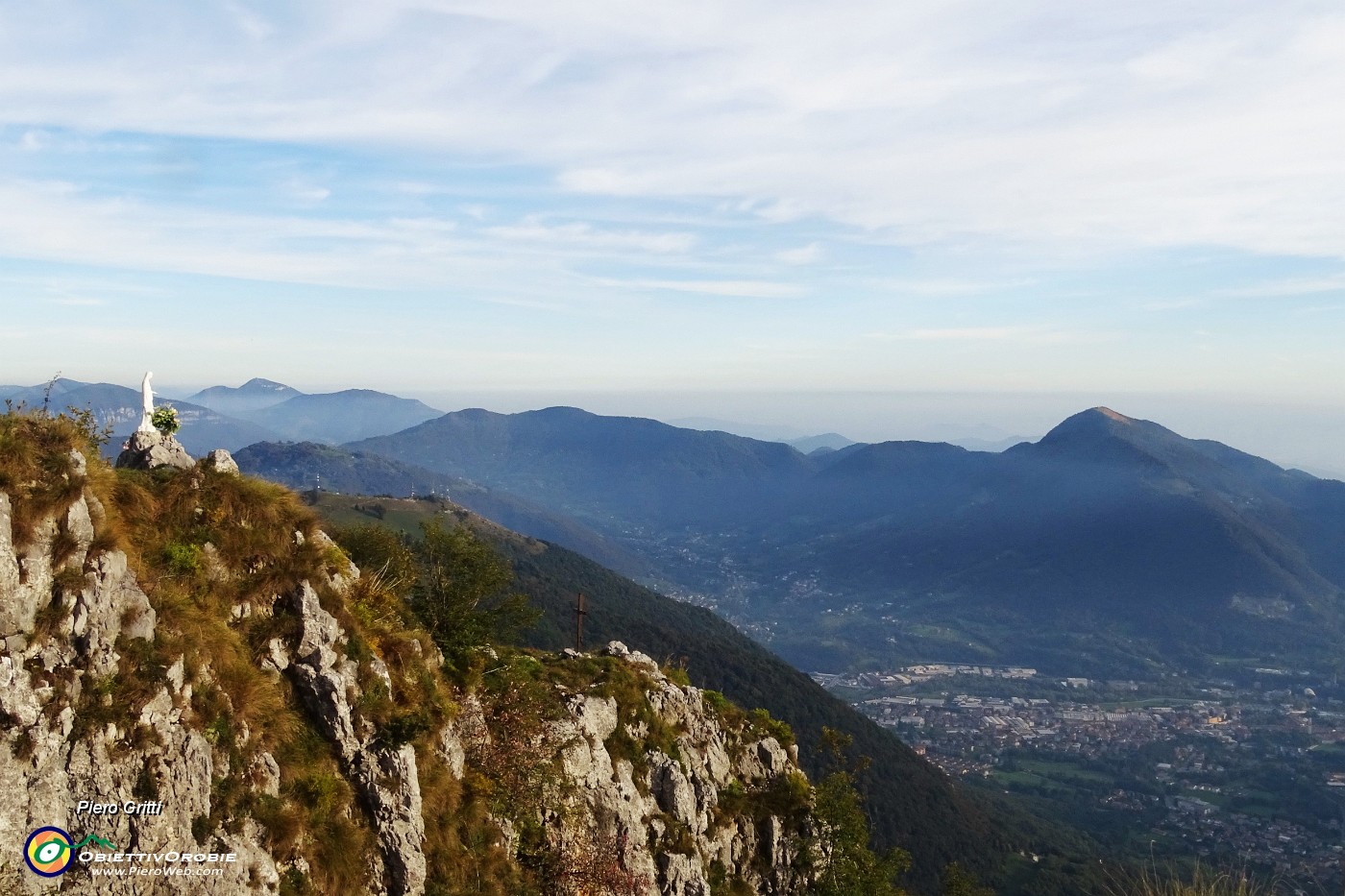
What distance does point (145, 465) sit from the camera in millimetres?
18703

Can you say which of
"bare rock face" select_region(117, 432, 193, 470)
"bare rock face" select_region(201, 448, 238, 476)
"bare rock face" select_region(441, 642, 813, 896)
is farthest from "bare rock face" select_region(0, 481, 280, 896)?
"bare rock face" select_region(441, 642, 813, 896)

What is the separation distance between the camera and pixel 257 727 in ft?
50.1

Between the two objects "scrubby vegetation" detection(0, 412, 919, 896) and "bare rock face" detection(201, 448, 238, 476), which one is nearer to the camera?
"scrubby vegetation" detection(0, 412, 919, 896)

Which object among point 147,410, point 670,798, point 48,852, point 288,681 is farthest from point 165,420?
point 670,798

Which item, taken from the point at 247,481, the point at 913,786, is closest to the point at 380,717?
the point at 247,481

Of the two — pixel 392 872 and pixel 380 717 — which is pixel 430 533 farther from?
pixel 392 872

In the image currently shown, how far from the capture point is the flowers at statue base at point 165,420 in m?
20.0

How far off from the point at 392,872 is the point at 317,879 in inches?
81.2

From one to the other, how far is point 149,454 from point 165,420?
1.61 m

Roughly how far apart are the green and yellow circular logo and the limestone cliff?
0.34 feet

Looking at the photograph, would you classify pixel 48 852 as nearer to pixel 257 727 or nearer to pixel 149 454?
pixel 257 727

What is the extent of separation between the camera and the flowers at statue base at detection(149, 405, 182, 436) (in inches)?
787

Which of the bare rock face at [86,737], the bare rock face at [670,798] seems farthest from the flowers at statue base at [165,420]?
the bare rock face at [670,798]

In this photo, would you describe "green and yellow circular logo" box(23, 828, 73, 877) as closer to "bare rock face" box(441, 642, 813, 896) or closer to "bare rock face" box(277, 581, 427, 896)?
"bare rock face" box(277, 581, 427, 896)
